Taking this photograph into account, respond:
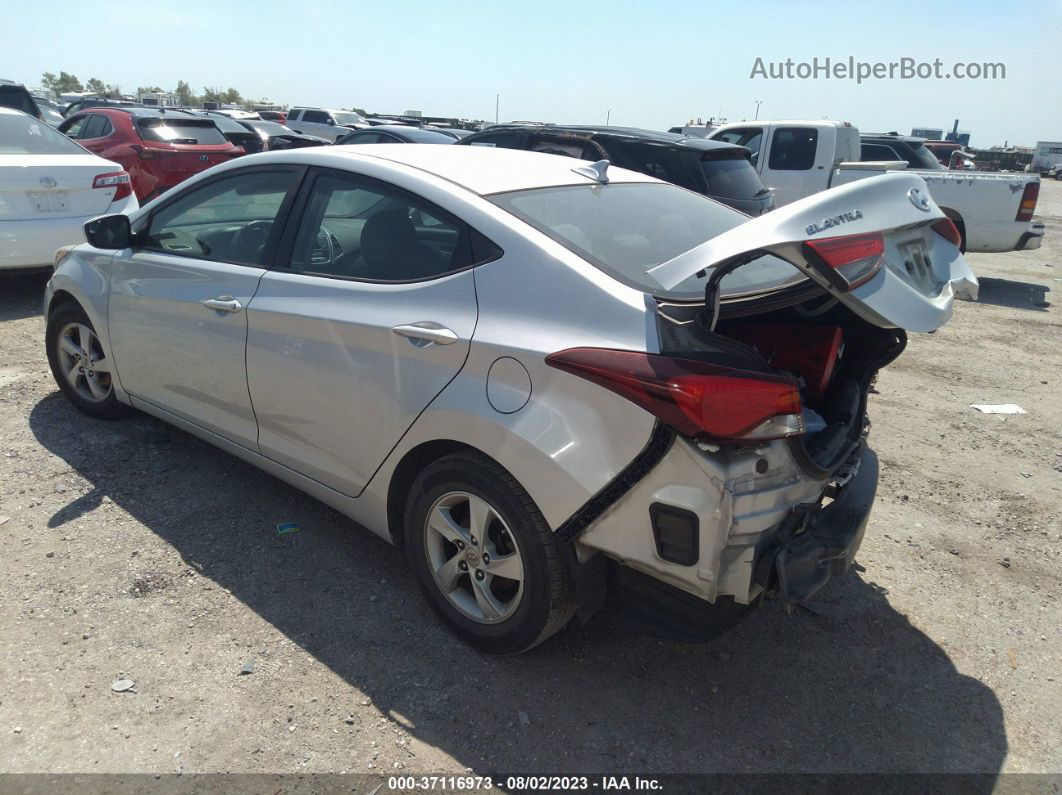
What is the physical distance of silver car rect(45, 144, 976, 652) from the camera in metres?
2.23

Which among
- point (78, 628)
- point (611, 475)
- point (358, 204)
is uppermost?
point (358, 204)

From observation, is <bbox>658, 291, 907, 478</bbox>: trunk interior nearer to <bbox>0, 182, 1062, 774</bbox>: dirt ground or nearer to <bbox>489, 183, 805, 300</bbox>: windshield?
<bbox>489, 183, 805, 300</bbox>: windshield

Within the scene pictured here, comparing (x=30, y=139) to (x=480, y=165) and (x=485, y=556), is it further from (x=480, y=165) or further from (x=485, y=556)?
(x=485, y=556)

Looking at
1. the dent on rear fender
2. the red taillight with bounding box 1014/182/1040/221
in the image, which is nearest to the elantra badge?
the dent on rear fender

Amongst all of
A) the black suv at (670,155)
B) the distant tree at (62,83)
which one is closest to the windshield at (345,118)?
the black suv at (670,155)

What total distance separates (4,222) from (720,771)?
22.7 feet

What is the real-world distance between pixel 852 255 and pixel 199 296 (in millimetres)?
2788

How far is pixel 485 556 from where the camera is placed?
108 inches

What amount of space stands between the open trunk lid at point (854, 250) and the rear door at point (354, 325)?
2.84ft

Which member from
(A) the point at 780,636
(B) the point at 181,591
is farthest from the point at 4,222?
(A) the point at 780,636

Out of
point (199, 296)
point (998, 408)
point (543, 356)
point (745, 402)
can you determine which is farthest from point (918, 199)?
point (998, 408)

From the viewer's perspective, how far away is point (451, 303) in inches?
108

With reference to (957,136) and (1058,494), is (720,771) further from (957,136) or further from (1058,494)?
(957,136)

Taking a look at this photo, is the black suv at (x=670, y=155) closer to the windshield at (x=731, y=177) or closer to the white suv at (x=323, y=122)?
the windshield at (x=731, y=177)
